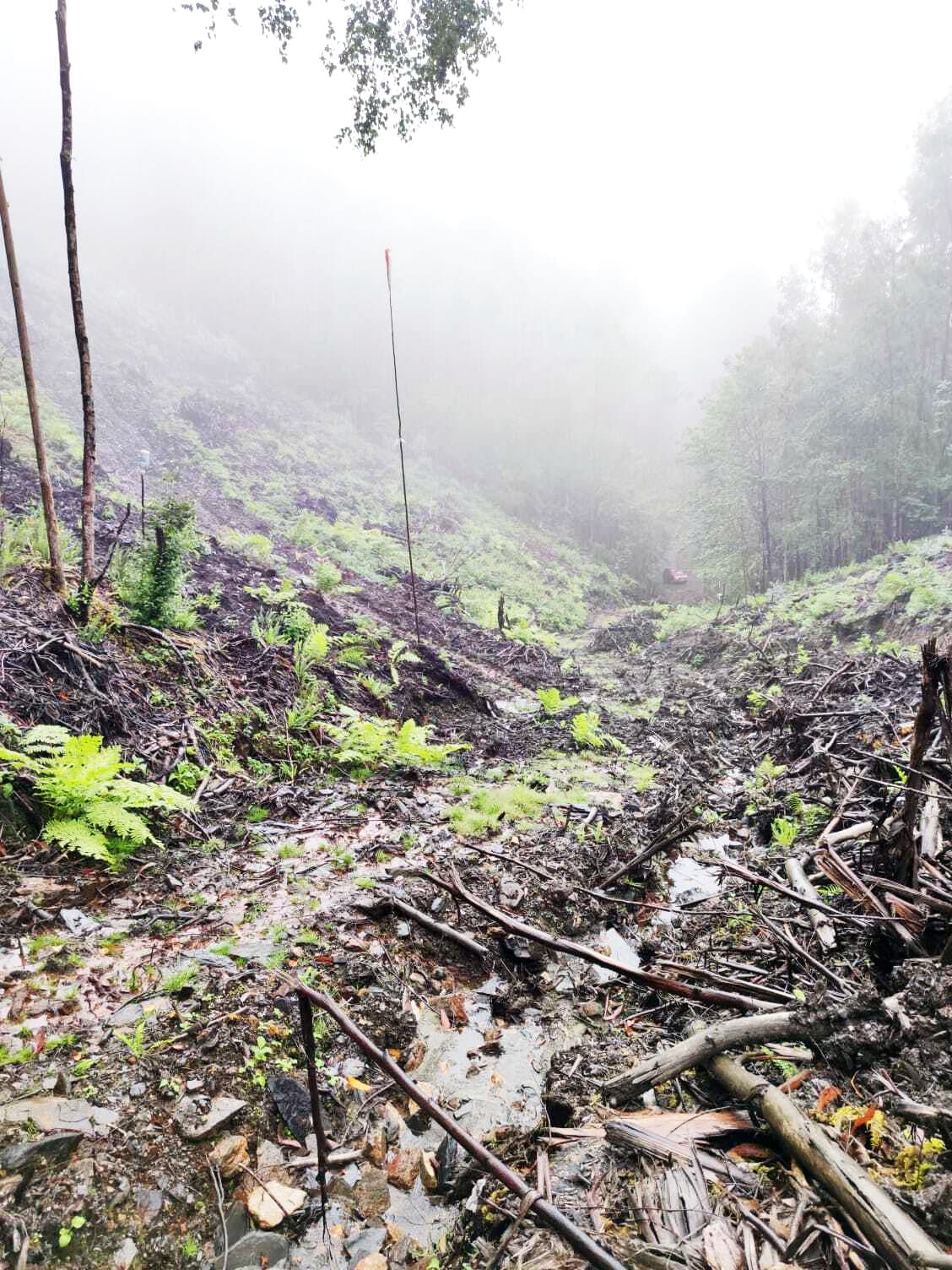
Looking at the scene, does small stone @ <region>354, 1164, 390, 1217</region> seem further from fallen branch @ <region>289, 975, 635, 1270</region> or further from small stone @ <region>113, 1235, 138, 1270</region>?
fallen branch @ <region>289, 975, 635, 1270</region>

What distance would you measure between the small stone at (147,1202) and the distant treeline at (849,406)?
2410 centimetres

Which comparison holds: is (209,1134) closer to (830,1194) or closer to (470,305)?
(830,1194)

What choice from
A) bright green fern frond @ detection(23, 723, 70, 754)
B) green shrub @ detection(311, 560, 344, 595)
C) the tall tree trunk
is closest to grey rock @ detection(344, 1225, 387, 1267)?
bright green fern frond @ detection(23, 723, 70, 754)

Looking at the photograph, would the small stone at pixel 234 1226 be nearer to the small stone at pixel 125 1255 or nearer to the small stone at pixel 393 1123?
the small stone at pixel 125 1255

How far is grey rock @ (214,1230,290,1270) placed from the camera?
5.69ft

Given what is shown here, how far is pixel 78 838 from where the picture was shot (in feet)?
11.1

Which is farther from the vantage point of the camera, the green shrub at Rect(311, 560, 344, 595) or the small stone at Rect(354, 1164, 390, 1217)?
the green shrub at Rect(311, 560, 344, 595)

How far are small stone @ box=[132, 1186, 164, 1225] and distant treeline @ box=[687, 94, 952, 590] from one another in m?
24.1

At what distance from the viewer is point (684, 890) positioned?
4.17 meters

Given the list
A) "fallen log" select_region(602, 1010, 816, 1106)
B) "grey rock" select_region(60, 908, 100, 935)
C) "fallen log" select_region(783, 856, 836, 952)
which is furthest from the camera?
"grey rock" select_region(60, 908, 100, 935)

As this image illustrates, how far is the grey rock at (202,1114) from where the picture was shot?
6.63 ft

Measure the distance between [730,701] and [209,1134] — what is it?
29.3ft

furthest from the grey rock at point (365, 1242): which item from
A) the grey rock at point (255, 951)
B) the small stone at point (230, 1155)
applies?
the grey rock at point (255, 951)

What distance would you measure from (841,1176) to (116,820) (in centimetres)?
376
